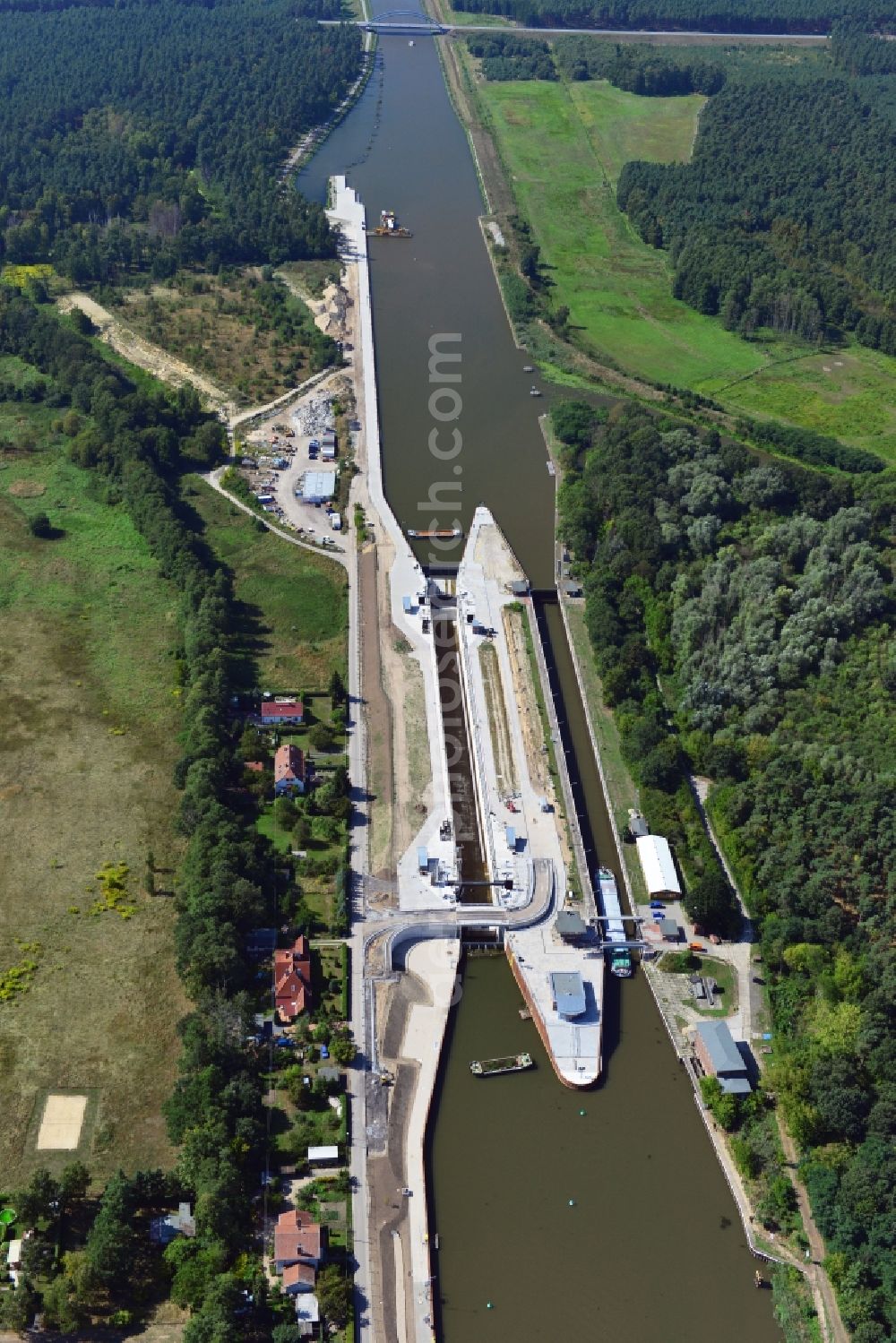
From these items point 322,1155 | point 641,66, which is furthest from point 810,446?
point 641,66

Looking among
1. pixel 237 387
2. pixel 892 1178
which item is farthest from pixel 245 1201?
pixel 237 387

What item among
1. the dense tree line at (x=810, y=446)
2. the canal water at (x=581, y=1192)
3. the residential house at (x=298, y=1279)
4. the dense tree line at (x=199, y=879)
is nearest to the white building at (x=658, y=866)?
the canal water at (x=581, y=1192)

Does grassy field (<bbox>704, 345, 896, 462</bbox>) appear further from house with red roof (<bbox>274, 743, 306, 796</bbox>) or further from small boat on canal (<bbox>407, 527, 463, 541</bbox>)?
house with red roof (<bbox>274, 743, 306, 796</bbox>)

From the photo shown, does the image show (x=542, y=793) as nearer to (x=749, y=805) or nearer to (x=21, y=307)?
(x=749, y=805)

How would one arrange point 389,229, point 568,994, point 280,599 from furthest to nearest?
point 389,229, point 280,599, point 568,994

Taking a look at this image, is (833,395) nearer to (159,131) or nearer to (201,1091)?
(201,1091)

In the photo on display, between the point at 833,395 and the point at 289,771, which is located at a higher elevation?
the point at 833,395

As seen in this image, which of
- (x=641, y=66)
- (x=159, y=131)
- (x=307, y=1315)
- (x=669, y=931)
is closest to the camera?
(x=307, y=1315)

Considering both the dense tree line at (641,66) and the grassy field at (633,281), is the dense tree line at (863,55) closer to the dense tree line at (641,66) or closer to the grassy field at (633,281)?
the dense tree line at (641,66)
